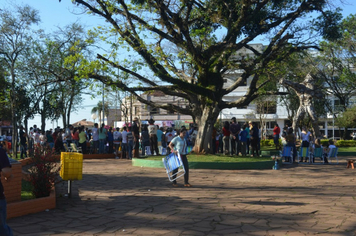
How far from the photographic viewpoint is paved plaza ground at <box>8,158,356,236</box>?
21.7 ft

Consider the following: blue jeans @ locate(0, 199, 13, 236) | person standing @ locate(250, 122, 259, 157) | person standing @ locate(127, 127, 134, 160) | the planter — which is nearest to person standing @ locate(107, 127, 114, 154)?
person standing @ locate(127, 127, 134, 160)

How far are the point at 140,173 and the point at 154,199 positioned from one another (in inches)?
192

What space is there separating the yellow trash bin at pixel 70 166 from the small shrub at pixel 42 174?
0.27 metres

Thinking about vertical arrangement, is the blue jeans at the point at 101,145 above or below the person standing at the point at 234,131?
below

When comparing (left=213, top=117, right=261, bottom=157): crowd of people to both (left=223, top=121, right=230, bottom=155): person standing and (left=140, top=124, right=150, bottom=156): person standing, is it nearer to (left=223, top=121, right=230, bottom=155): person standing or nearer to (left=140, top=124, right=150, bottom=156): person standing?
(left=223, top=121, right=230, bottom=155): person standing

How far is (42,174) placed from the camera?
332 inches

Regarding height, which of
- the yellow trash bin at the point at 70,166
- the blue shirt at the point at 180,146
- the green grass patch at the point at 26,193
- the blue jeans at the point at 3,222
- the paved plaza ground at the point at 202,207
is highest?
the blue shirt at the point at 180,146

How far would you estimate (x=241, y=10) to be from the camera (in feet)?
55.2

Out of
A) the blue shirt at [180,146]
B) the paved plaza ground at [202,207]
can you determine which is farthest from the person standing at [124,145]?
the blue shirt at [180,146]

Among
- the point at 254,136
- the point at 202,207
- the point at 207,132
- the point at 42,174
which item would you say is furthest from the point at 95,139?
the point at 202,207

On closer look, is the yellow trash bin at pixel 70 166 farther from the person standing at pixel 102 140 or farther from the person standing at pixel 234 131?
the person standing at pixel 102 140

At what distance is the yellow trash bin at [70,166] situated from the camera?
891cm

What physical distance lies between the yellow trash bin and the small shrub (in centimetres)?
27

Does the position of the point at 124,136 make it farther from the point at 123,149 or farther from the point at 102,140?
the point at 102,140
